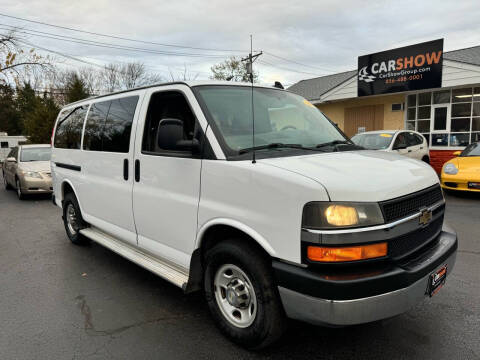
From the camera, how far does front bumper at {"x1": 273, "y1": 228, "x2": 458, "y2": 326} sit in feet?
7.24

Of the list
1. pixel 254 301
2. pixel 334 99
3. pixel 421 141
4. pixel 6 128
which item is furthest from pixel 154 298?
pixel 6 128

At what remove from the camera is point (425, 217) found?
8.66 ft

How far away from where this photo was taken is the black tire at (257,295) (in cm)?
252

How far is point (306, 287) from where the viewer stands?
2.27 meters

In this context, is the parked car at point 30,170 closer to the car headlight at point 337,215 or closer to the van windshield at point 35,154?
the van windshield at point 35,154

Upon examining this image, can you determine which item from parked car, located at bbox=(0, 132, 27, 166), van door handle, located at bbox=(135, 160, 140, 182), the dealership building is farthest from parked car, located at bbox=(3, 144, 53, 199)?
parked car, located at bbox=(0, 132, 27, 166)

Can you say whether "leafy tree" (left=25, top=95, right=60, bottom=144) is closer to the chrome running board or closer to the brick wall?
the brick wall

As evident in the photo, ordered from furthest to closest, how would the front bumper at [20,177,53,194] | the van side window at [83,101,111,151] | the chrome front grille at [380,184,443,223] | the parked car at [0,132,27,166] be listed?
the parked car at [0,132,27,166] → the front bumper at [20,177,53,194] → the van side window at [83,101,111,151] → the chrome front grille at [380,184,443,223]

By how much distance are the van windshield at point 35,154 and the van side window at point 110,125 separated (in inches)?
288

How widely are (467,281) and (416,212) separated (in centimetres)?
211

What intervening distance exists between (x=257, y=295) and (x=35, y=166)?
9876 millimetres

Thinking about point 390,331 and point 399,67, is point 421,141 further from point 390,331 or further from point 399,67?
point 390,331

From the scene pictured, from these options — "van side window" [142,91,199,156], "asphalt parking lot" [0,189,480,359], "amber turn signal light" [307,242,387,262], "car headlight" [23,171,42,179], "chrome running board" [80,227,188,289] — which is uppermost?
"van side window" [142,91,199,156]

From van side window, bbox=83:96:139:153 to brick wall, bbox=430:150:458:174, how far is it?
44.5ft
